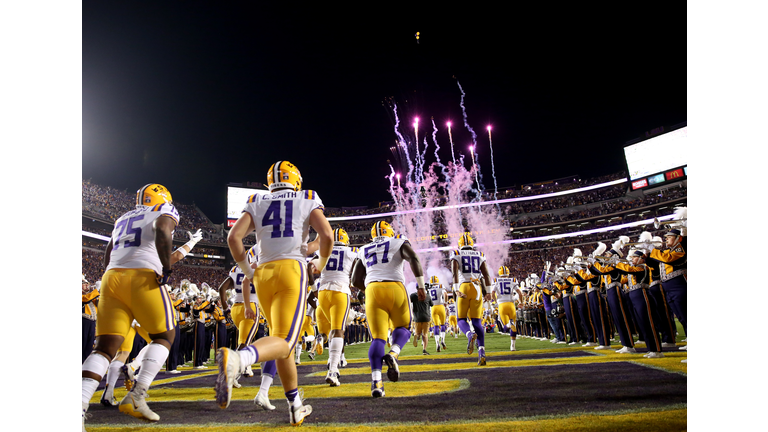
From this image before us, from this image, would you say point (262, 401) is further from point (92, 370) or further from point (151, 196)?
point (151, 196)

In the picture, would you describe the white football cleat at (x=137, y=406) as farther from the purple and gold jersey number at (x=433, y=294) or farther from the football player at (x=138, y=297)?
the purple and gold jersey number at (x=433, y=294)

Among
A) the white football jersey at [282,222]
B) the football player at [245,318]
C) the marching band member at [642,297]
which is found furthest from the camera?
the marching band member at [642,297]

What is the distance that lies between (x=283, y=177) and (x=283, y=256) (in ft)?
2.55

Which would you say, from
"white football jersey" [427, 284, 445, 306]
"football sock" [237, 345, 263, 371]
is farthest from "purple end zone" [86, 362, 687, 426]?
"white football jersey" [427, 284, 445, 306]

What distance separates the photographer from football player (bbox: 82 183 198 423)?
3.60 meters

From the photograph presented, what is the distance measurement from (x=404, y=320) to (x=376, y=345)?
590mm

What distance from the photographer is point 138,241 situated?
13.0 feet

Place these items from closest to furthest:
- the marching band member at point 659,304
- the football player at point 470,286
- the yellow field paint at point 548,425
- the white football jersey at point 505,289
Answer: the yellow field paint at point 548,425
the marching band member at point 659,304
the football player at point 470,286
the white football jersey at point 505,289

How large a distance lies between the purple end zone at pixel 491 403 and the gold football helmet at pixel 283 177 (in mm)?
1935

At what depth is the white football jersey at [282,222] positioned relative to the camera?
3602 mm

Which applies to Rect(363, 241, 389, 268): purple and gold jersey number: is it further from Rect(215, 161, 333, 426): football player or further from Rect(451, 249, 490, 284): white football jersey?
Rect(451, 249, 490, 284): white football jersey

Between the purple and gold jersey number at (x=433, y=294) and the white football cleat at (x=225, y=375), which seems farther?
the purple and gold jersey number at (x=433, y=294)

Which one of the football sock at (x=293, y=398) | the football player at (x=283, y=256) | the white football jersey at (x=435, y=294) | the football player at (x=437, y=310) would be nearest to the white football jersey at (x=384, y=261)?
the football player at (x=283, y=256)
